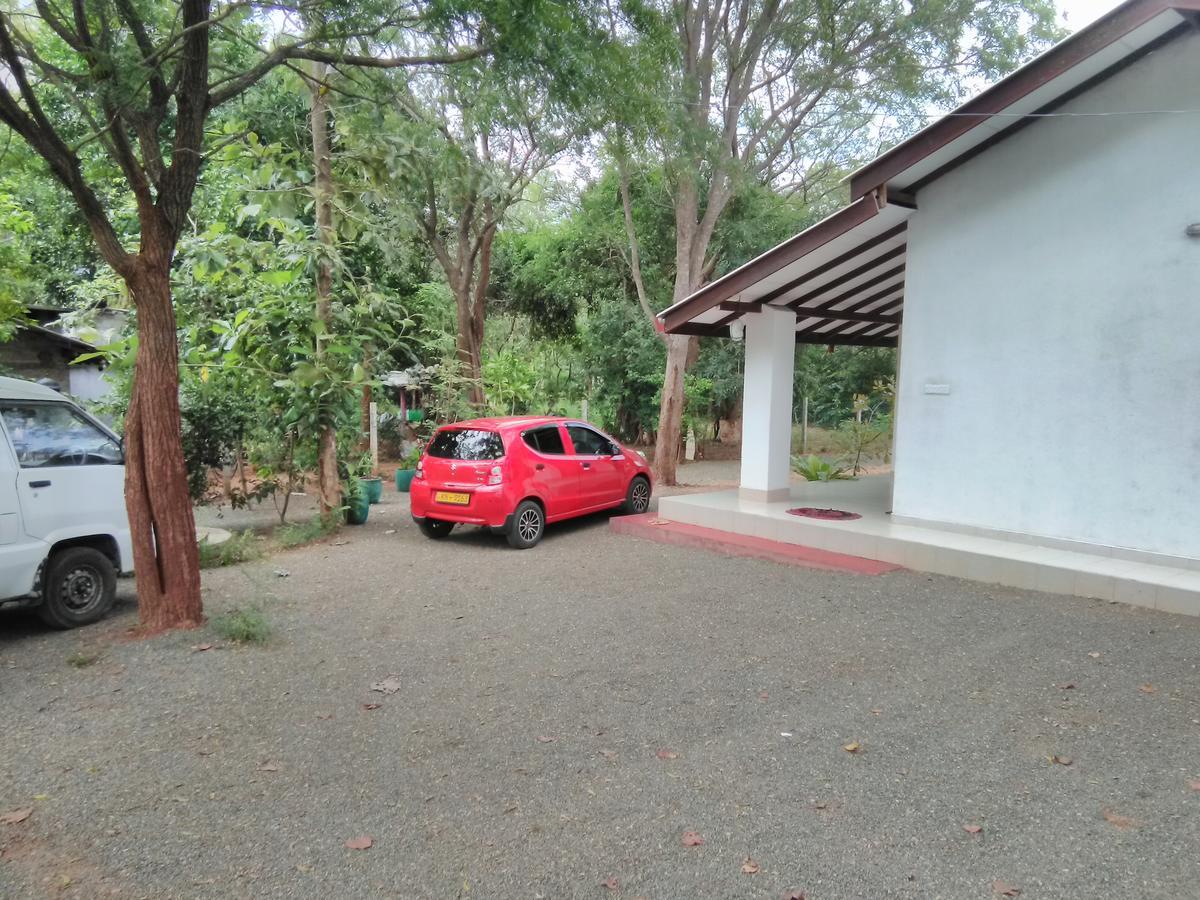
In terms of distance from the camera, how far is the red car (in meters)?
8.49

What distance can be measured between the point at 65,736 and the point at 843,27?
1379 centimetres

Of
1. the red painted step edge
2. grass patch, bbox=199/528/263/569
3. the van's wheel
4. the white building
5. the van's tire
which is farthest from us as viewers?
the van's wheel

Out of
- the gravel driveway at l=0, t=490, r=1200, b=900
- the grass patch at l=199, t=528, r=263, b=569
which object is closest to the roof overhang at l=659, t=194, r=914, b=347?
the gravel driveway at l=0, t=490, r=1200, b=900

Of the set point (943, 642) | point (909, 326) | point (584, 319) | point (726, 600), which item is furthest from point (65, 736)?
point (584, 319)

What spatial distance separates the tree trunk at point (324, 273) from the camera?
939cm

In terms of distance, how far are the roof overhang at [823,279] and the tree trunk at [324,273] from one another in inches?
171

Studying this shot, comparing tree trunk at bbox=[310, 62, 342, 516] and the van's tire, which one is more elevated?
tree trunk at bbox=[310, 62, 342, 516]

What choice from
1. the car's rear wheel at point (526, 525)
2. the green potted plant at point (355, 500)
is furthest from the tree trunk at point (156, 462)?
the green potted plant at point (355, 500)

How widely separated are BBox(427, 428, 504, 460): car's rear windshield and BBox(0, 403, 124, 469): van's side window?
3.46m

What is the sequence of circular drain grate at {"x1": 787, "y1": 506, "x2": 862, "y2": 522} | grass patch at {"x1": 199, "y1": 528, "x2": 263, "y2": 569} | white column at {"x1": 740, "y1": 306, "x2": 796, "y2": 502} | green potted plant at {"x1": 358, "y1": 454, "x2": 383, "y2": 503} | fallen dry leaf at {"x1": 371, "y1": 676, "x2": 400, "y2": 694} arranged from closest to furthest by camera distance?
1. fallen dry leaf at {"x1": 371, "y1": 676, "x2": 400, "y2": 694}
2. grass patch at {"x1": 199, "y1": 528, "x2": 263, "y2": 569}
3. circular drain grate at {"x1": 787, "y1": 506, "x2": 862, "y2": 522}
4. white column at {"x1": 740, "y1": 306, "x2": 796, "y2": 502}
5. green potted plant at {"x1": 358, "y1": 454, "x2": 383, "y2": 503}

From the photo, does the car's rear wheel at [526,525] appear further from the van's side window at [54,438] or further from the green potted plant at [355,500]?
the van's side window at [54,438]

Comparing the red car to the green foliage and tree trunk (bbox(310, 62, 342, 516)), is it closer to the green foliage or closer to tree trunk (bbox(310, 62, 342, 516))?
tree trunk (bbox(310, 62, 342, 516))

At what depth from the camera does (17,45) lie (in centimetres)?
556

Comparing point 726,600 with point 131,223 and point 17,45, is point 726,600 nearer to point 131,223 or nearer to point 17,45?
point 17,45
